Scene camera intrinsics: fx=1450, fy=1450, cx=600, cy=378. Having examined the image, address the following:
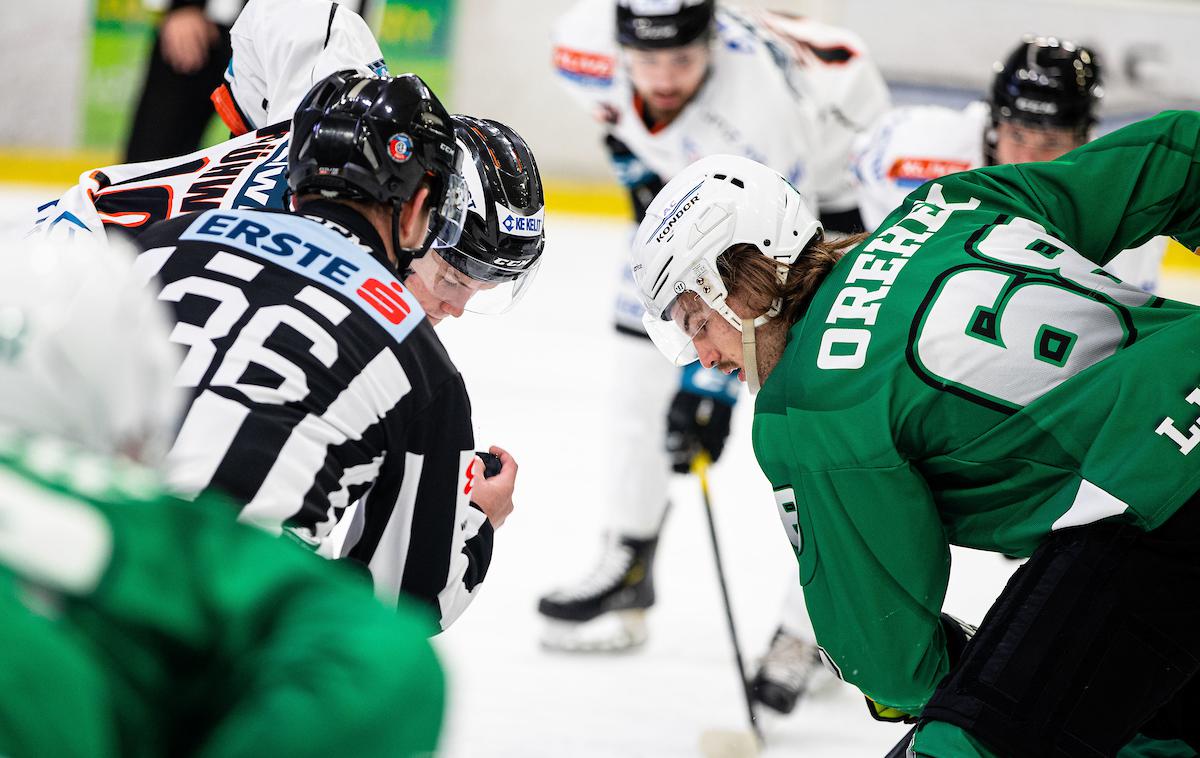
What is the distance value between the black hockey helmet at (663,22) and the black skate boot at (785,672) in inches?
54.6

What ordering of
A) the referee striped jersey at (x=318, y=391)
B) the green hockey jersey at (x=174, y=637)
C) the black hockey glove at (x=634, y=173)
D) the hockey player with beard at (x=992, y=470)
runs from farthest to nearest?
the black hockey glove at (x=634, y=173)
the hockey player with beard at (x=992, y=470)
the referee striped jersey at (x=318, y=391)
the green hockey jersey at (x=174, y=637)

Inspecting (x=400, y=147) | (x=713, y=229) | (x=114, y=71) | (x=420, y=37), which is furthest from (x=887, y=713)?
(x=420, y=37)

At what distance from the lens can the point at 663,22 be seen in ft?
11.0

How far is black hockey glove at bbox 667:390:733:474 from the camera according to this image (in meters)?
3.24

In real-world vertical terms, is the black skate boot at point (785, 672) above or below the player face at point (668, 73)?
below

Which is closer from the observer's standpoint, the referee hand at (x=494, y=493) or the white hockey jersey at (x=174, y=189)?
the referee hand at (x=494, y=493)

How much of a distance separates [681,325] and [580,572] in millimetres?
1791

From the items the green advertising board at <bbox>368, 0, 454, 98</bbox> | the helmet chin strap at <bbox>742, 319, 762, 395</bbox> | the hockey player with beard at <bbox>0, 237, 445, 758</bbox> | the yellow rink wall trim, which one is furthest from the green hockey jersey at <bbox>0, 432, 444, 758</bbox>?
the green advertising board at <bbox>368, 0, 454, 98</bbox>

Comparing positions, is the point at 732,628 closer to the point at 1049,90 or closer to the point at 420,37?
the point at 1049,90

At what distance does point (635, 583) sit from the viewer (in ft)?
11.3

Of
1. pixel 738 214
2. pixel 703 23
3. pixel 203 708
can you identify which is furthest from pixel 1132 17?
pixel 203 708

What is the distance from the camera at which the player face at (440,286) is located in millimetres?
2002

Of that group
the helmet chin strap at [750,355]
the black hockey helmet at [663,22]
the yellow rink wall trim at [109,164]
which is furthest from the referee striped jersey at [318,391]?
the yellow rink wall trim at [109,164]

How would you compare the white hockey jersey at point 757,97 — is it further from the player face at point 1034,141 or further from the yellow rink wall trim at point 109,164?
the yellow rink wall trim at point 109,164
